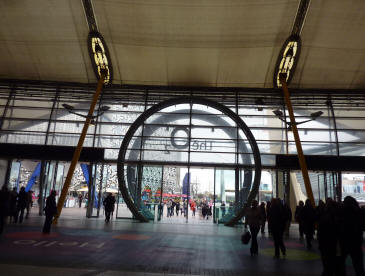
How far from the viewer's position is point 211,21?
1459cm

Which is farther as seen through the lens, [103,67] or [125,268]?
[103,67]

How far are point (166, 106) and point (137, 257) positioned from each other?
1109cm

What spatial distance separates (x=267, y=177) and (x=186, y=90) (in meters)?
7.19

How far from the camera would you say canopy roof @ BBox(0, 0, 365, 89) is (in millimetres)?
14141

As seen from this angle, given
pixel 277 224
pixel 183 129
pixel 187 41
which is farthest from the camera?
pixel 183 129

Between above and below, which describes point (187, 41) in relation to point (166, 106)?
above

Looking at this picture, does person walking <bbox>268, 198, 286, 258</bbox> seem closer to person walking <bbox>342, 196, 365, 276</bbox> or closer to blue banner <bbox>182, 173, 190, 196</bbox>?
person walking <bbox>342, 196, 365, 276</bbox>

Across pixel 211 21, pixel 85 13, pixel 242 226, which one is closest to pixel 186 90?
pixel 211 21

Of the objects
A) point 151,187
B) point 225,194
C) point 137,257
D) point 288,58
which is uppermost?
point 288,58

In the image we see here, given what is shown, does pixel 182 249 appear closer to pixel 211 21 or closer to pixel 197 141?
pixel 197 141

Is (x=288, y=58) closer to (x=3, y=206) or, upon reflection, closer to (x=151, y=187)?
(x=151, y=187)

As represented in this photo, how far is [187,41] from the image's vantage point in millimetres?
15562

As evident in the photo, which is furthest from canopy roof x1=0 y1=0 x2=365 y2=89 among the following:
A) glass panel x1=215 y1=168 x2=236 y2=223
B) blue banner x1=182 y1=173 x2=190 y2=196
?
blue banner x1=182 y1=173 x2=190 y2=196

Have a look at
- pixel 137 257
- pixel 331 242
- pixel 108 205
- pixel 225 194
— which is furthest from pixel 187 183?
pixel 331 242
